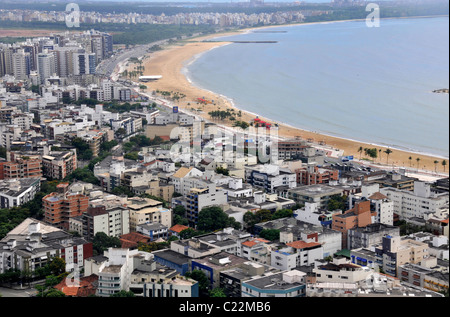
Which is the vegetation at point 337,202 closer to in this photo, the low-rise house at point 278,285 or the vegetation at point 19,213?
the low-rise house at point 278,285

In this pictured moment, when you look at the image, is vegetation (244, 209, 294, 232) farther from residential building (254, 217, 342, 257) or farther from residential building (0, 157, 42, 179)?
residential building (0, 157, 42, 179)

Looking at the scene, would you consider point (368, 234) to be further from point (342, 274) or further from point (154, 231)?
point (154, 231)

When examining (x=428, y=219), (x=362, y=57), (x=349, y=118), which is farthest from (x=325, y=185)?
(x=362, y=57)

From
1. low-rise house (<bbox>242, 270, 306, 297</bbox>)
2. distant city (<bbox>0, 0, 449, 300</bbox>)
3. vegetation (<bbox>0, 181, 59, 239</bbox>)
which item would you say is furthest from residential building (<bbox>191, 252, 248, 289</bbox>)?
vegetation (<bbox>0, 181, 59, 239</bbox>)

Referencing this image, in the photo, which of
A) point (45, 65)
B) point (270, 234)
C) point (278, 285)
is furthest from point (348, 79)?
point (278, 285)

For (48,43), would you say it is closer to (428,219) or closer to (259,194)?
(259,194)
